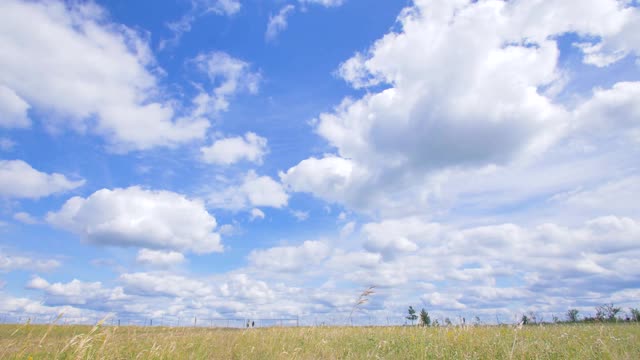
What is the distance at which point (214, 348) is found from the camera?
10531 mm

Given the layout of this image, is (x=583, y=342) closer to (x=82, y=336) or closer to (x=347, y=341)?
(x=347, y=341)

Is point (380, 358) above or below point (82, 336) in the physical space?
below

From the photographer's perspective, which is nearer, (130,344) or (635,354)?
(635,354)

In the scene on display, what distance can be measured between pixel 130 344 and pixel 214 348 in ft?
6.34

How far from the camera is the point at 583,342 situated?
10.6 metres

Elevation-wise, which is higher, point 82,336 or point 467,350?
point 82,336

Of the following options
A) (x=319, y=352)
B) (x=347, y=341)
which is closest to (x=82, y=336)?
(x=319, y=352)

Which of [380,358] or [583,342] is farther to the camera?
[583,342]

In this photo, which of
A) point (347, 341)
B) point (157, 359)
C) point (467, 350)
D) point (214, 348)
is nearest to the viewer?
point (157, 359)

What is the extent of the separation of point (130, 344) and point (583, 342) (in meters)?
10.9

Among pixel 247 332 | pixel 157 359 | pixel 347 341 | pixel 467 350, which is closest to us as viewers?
pixel 157 359

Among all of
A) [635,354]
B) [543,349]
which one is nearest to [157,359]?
[543,349]

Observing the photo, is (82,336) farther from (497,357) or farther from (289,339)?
(497,357)

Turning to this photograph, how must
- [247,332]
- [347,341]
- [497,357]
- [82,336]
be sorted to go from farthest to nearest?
1. [247,332]
2. [347,341]
3. [497,357]
4. [82,336]
